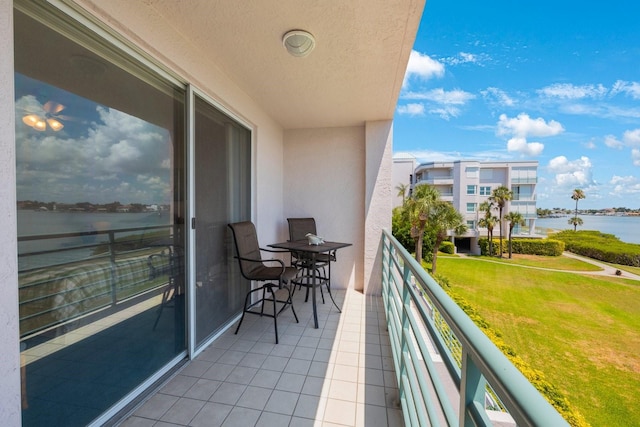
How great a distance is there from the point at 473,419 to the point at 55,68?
199cm

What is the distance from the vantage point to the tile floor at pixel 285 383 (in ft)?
5.33

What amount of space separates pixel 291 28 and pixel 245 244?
198 centimetres

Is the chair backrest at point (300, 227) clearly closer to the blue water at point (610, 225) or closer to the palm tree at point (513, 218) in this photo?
the palm tree at point (513, 218)

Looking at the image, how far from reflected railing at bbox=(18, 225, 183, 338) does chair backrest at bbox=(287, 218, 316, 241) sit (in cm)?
211

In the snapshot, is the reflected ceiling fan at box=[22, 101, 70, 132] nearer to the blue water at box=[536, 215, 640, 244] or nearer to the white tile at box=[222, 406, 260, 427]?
the white tile at box=[222, 406, 260, 427]

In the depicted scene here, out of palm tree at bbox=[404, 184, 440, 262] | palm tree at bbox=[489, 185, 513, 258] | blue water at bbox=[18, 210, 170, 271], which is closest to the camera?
blue water at bbox=[18, 210, 170, 271]

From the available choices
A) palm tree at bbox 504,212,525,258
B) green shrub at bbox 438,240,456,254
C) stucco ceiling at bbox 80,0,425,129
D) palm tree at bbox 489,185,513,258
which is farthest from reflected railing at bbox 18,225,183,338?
palm tree at bbox 504,212,525,258

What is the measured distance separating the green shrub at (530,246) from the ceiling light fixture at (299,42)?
99.7 feet

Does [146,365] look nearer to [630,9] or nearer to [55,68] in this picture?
[55,68]

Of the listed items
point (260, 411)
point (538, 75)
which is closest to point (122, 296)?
point (260, 411)

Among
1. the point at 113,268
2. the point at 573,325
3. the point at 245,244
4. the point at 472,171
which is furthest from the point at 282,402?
the point at 472,171

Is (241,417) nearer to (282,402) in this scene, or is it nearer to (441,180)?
(282,402)

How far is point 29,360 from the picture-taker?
1147 millimetres

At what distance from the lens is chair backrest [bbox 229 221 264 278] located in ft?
8.83
